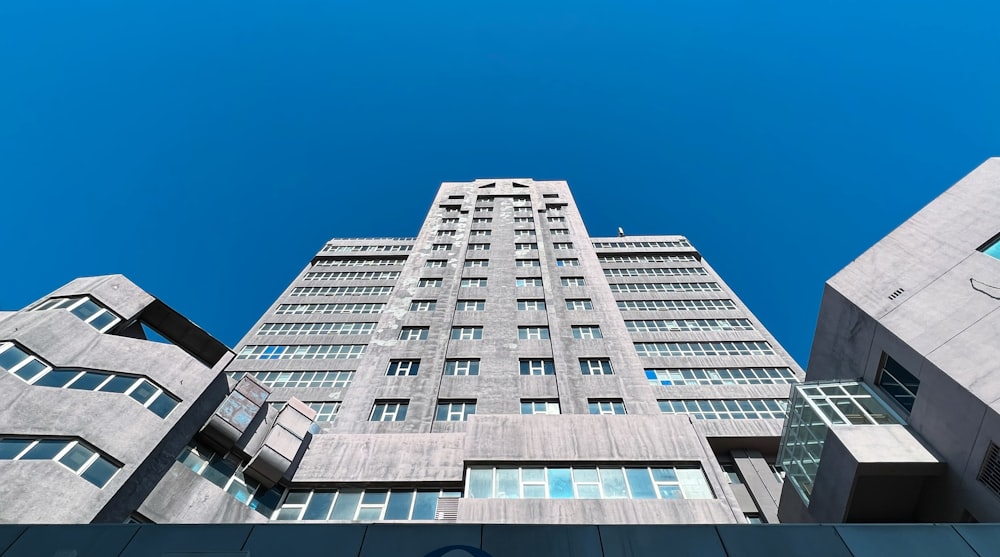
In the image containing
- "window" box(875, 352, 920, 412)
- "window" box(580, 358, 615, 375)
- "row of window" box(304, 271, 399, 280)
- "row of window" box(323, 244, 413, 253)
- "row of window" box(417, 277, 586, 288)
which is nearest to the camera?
"window" box(875, 352, 920, 412)

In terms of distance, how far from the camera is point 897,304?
1652 centimetres

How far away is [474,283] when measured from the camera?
37.8 meters

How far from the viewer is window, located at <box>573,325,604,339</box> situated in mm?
31203

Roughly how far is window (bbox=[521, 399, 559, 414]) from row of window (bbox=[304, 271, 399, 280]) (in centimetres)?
2870

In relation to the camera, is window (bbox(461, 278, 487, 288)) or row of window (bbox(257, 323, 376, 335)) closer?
window (bbox(461, 278, 487, 288))

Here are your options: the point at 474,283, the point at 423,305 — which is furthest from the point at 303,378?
the point at 474,283

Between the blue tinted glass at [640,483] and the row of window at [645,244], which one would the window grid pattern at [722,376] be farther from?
the row of window at [645,244]

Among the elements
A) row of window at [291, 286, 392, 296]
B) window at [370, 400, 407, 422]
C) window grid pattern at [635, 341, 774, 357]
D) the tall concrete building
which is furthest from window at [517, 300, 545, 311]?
row of window at [291, 286, 392, 296]

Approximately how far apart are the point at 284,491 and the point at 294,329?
24.3 meters

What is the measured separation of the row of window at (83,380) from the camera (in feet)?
44.5

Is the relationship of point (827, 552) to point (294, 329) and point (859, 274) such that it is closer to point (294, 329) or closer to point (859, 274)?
point (859, 274)

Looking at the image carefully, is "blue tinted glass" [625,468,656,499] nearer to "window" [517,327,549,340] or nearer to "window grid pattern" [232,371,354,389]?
"window" [517,327,549,340]

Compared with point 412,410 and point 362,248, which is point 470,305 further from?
point 362,248

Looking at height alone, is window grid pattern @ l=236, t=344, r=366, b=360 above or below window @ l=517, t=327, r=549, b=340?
above
